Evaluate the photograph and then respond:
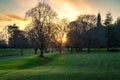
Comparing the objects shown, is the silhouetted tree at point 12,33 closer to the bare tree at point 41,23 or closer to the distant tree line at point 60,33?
the distant tree line at point 60,33

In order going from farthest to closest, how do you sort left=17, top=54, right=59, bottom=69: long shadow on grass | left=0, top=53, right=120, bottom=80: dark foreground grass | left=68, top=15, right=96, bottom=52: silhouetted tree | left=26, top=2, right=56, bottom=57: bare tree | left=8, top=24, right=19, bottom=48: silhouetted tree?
1. left=8, top=24, right=19, bottom=48: silhouetted tree
2. left=68, top=15, right=96, bottom=52: silhouetted tree
3. left=26, top=2, right=56, bottom=57: bare tree
4. left=17, top=54, right=59, bottom=69: long shadow on grass
5. left=0, top=53, right=120, bottom=80: dark foreground grass

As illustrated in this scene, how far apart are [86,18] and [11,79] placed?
9715cm

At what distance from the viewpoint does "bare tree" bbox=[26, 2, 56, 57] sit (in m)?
77.2

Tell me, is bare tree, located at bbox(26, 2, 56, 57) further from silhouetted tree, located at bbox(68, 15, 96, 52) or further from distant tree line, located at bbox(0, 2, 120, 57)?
silhouetted tree, located at bbox(68, 15, 96, 52)

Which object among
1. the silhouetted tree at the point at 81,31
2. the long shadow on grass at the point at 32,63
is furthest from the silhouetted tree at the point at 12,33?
the long shadow on grass at the point at 32,63

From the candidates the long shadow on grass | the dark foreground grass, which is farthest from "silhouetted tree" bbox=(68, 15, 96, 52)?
the dark foreground grass

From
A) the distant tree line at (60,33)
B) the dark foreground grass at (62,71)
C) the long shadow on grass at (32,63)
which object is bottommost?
the long shadow on grass at (32,63)

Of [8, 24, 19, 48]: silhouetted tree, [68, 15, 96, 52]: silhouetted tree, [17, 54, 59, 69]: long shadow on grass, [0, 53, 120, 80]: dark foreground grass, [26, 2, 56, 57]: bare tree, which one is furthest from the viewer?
[8, 24, 19, 48]: silhouetted tree

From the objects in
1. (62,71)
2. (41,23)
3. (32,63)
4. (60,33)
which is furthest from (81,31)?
(62,71)

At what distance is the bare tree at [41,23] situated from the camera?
253 feet

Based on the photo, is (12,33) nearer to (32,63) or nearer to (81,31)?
(81,31)

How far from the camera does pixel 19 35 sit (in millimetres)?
150500

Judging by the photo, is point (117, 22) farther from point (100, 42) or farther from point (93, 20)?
point (93, 20)

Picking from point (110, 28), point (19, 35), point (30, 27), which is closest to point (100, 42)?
point (110, 28)
